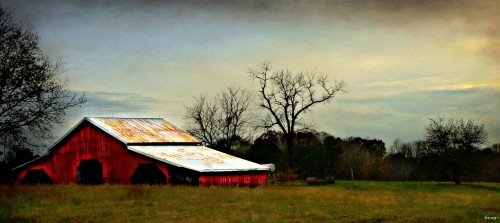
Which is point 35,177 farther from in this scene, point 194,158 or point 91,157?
point 194,158

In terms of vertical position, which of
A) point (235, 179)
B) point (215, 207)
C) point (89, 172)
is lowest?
point (215, 207)

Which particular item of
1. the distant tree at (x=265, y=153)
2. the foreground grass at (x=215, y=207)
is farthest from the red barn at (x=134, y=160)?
the distant tree at (x=265, y=153)

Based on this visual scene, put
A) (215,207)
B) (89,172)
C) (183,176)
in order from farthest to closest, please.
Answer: (89,172), (183,176), (215,207)

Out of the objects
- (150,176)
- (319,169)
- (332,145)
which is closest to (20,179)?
(150,176)

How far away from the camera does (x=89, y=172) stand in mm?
46375

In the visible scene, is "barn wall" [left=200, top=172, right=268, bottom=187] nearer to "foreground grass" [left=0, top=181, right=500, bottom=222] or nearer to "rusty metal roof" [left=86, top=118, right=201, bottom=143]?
"foreground grass" [left=0, top=181, right=500, bottom=222]

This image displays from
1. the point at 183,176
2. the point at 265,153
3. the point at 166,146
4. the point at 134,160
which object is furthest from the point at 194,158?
the point at 265,153

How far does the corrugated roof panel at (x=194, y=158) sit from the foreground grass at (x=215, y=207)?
5.46 meters

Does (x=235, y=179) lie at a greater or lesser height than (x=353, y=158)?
lesser

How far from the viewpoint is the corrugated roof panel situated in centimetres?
3862

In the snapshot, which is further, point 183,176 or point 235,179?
point 235,179

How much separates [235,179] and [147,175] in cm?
639

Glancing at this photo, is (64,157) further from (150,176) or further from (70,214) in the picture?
(70,214)

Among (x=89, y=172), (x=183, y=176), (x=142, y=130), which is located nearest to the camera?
(x=183, y=176)
